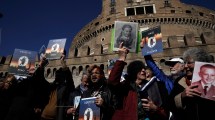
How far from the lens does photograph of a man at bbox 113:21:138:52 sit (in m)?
5.16

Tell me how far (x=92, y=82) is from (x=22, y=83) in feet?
6.06

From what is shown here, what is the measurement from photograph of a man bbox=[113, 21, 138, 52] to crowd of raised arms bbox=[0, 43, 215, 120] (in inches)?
26.1

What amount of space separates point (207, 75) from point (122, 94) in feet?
4.36

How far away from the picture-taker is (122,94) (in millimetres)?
3488

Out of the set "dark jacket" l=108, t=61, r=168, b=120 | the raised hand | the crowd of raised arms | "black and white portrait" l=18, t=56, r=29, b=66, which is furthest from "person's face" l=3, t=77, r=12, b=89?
the raised hand

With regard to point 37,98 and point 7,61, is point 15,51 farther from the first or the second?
point 7,61

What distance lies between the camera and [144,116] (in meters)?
3.34

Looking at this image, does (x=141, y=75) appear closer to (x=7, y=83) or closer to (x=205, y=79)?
(x=205, y=79)

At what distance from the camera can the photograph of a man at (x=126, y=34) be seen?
5.16 m

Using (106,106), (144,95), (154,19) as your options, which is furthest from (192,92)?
(154,19)

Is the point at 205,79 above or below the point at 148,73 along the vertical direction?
below

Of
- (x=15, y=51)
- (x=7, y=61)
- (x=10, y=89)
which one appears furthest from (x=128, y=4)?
(x=10, y=89)

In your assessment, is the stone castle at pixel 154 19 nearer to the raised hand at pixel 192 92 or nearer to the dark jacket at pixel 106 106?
the dark jacket at pixel 106 106

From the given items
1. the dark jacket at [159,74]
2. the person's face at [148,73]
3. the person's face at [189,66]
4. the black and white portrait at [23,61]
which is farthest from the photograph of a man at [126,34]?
the black and white portrait at [23,61]
